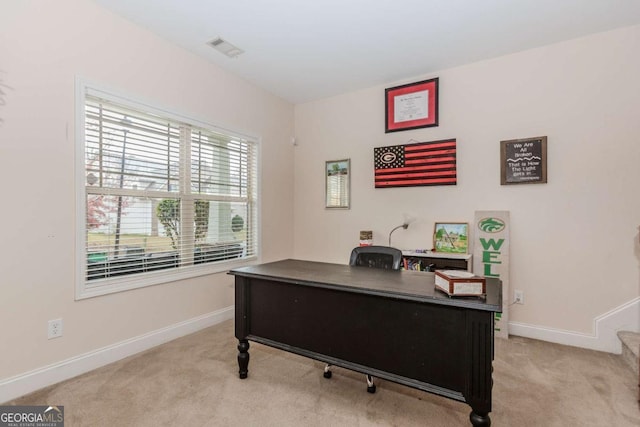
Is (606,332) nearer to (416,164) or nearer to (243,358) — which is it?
(416,164)

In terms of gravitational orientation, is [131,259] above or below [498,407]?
above

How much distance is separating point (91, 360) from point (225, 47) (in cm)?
290

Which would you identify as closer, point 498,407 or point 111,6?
point 498,407

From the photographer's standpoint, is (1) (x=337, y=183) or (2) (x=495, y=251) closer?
(2) (x=495, y=251)

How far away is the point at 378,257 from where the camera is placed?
8.27 ft

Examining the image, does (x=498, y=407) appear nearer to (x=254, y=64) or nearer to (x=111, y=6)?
(x=254, y=64)

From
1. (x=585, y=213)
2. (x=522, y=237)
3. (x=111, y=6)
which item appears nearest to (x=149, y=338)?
(x=111, y=6)

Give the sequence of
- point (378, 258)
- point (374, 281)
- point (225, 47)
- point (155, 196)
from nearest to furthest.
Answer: point (374, 281) → point (378, 258) → point (155, 196) → point (225, 47)

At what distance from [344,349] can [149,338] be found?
1.89m

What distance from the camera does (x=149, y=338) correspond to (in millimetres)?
2691

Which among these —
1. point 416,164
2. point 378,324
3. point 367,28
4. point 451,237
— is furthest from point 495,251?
point 367,28

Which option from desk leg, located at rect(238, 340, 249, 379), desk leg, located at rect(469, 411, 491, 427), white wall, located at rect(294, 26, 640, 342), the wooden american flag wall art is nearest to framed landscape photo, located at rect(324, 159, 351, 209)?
the wooden american flag wall art

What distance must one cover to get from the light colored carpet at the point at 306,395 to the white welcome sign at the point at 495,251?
433 mm

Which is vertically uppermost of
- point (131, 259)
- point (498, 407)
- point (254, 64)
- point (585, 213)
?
point (254, 64)
